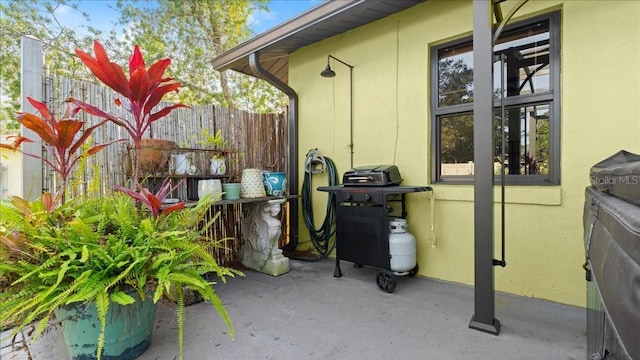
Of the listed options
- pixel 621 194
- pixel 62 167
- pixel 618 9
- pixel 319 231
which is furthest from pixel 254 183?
pixel 618 9

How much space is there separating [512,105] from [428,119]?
73 centimetres

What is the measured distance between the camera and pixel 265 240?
3.46 metres

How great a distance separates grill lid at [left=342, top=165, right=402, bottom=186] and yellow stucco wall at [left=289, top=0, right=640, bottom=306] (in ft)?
1.06

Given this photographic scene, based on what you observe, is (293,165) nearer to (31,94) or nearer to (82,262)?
(31,94)

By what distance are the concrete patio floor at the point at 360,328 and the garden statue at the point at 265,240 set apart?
430mm

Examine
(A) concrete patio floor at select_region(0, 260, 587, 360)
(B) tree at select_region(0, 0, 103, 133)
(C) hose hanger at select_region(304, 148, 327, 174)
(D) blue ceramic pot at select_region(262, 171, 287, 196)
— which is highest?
(B) tree at select_region(0, 0, 103, 133)

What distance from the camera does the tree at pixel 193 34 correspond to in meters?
7.25

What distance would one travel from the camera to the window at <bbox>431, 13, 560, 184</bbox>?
2541mm

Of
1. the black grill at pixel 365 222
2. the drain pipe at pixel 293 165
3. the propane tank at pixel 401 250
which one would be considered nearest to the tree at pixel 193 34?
the drain pipe at pixel 293 165

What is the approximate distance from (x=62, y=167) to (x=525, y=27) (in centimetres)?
364

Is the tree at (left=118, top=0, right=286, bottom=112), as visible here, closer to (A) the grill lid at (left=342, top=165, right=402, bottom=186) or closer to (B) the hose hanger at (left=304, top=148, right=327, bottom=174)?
(B) the hose hanger at (left=304, top=148, right=327, bottom=174)

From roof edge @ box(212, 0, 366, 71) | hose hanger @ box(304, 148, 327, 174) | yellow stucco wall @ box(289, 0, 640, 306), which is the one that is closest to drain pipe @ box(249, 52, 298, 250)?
yellow stucco wall @ box(289, 0, 640, 306)

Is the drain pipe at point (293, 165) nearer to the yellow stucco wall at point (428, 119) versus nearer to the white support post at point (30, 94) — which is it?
the yellow stucco wall at point (428, 119)

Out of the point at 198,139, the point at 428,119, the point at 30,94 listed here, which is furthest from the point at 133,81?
the point at 428,119
